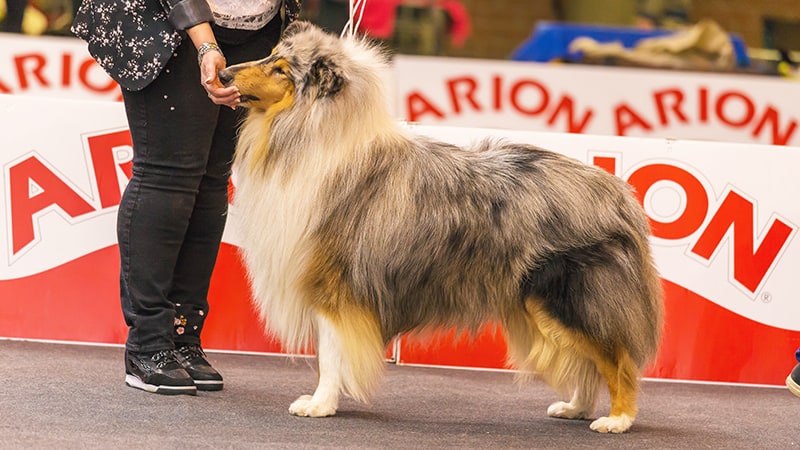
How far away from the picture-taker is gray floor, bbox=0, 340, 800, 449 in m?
2.75

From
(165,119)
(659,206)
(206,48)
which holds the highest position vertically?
(206,48)

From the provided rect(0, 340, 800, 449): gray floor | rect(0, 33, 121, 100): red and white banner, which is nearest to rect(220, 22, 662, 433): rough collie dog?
rect(0, 340, 800, 449): gray floor

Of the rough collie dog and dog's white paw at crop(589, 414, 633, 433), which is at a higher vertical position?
the rough collie dog

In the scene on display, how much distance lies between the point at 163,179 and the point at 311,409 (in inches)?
33.8

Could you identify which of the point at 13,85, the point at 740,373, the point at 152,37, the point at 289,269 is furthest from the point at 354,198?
the point at 13,85

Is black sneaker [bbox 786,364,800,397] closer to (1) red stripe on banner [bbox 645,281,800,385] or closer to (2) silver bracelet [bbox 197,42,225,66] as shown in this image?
(1) red stripe on banner [bbox 645,281,800,385]

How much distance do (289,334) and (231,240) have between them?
1.12 m

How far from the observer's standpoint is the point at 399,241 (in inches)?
122

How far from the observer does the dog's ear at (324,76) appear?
309cm

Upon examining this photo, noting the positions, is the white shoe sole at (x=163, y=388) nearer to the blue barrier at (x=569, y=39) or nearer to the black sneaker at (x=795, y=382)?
the black sneaker at (x=795, y=382)

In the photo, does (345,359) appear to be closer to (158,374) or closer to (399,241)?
(399,241)

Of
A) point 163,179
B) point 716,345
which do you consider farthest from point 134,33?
point 716,345

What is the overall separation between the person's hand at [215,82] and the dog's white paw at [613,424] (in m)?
1.48

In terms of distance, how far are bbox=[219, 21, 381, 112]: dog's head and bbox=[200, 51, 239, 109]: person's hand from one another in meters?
0.02
